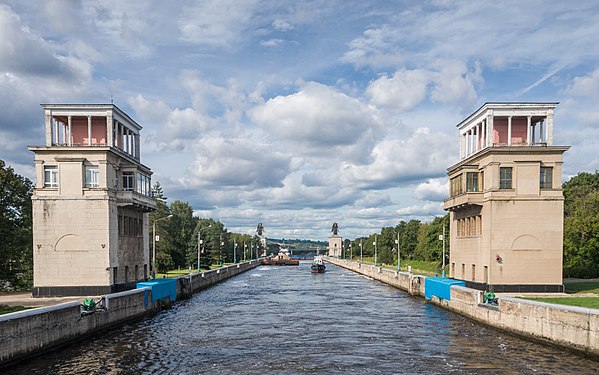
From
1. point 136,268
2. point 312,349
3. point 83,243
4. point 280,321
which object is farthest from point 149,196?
point 312,349

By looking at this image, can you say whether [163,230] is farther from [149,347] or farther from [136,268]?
[149,347]

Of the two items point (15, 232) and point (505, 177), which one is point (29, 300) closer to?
point (15, 232)

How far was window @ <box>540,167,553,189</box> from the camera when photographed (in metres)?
46.2

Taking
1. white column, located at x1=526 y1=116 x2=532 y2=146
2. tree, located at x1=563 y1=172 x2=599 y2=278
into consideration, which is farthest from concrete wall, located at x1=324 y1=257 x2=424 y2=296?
white column, located at x1=526 y1=116 x2=532 y2=146

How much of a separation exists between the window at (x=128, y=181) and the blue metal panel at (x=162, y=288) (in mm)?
9895

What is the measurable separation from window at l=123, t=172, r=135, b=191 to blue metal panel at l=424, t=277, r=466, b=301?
110 feet

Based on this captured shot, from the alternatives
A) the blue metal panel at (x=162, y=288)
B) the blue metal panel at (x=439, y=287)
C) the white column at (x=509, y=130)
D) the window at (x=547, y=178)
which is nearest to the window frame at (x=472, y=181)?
the white column at (x=509, y=130)

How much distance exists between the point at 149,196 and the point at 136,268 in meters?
8.22

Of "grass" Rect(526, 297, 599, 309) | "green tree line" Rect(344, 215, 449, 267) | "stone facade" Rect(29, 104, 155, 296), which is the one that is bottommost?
"green tree line" Rect(344, 215, 449, 267)

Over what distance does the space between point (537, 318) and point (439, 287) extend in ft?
65.3

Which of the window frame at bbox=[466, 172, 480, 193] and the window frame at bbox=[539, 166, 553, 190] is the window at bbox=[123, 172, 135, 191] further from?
the window frame at bbox=[539, 166, 553, 190]

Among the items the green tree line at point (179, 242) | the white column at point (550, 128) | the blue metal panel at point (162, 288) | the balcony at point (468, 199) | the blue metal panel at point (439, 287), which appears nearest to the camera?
the blue metal panel at point (162, 288)

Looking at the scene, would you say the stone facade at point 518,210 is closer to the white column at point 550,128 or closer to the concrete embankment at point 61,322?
the white column at point 550,128

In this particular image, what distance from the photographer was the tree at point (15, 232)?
5200cm
